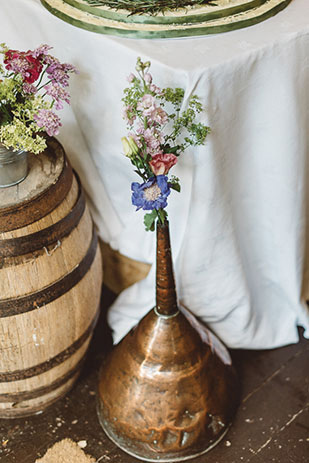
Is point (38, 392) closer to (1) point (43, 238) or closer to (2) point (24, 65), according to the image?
(1) point (43, 238)

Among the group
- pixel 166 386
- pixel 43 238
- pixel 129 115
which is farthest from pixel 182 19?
pixel 166 386

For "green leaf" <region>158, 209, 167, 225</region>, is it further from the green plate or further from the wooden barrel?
the green plate

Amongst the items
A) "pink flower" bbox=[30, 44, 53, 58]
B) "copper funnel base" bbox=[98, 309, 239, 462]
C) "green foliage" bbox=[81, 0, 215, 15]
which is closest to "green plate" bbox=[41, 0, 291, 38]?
"green foliage" bbox=[81, 0, 215, 15]

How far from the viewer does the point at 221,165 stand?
1342mm

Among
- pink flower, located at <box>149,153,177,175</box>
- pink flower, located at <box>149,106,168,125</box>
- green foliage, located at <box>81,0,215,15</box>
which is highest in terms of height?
green foliage, located at <box>81,0,215,15</box>

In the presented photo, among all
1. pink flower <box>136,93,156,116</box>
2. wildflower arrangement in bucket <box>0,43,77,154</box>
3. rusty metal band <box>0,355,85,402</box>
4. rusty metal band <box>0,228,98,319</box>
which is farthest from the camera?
rusty metal band <box>0,355,85,402</box>

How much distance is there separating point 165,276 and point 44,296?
27 centimetres

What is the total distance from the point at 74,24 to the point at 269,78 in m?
0.45

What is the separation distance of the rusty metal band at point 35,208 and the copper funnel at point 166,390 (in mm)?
283

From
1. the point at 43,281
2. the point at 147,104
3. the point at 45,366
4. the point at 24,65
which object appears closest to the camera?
the point at 147,104

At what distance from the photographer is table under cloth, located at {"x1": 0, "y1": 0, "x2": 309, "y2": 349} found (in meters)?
1.24

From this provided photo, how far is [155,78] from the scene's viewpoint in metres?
1.23

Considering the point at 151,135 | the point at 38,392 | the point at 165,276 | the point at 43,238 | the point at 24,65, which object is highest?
the point at 24,65

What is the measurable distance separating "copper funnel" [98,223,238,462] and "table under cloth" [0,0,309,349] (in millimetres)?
162
